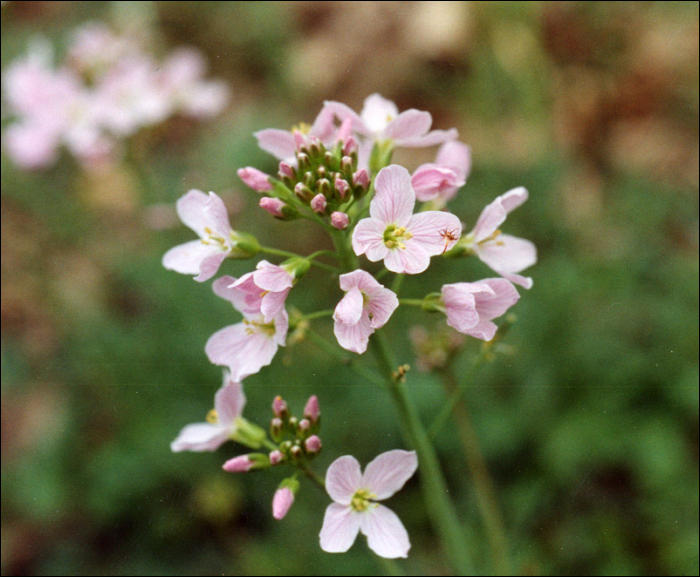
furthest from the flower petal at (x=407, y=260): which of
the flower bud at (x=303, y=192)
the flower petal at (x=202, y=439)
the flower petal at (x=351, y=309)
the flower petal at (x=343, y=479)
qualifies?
the flower petal at (x=202, y=439)

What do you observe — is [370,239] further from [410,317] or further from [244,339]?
[410,317]

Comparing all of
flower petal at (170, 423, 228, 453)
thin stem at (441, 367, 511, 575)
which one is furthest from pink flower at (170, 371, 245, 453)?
thin stem at (441, 367, 511, 575)

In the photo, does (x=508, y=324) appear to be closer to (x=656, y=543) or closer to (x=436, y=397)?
(x=436, y=397)

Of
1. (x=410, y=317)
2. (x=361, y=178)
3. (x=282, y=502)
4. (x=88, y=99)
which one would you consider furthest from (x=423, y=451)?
(x=88, y=99)

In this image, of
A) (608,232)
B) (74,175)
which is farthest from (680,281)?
(74,175)

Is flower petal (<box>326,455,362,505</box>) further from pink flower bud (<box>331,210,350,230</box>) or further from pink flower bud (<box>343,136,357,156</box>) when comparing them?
pink flower bud (<box>343,136,357,156</box>)

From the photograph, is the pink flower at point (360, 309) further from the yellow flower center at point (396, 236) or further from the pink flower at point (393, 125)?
the pink flower at point (393, 125)
